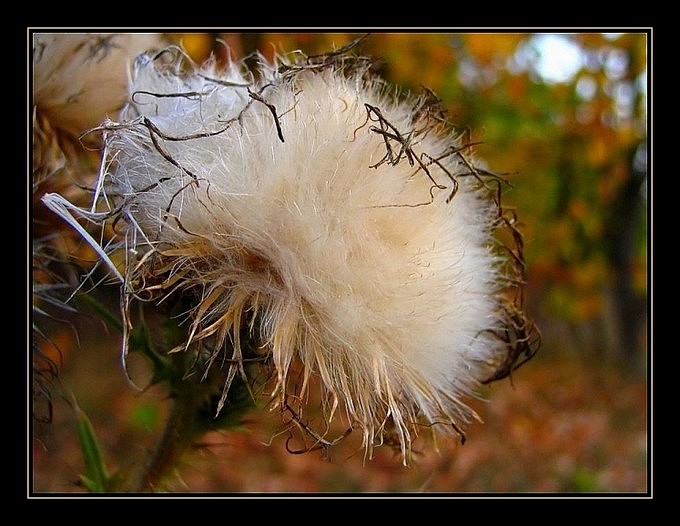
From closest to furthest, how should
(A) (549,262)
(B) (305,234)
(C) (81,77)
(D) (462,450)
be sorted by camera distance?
(B) (305,234) → (C) (81,77) → (D) (462,450) → (A) (549,262)

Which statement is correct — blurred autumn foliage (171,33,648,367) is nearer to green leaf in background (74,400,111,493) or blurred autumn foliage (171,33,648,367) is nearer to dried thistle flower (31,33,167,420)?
dried thistle flower (31,33,167,420)

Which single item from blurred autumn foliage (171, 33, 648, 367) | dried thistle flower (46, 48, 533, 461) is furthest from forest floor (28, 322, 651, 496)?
dried thistle flower (46, 48, 533, 461)

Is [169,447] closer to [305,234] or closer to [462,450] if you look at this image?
[305,234]

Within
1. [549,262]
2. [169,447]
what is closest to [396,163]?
[169,447]

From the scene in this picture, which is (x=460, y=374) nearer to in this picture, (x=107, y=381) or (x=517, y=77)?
(x=517, y=77)

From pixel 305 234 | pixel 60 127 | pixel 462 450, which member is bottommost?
pixel 462 450

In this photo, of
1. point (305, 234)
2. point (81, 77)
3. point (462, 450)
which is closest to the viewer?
point (305, 234)

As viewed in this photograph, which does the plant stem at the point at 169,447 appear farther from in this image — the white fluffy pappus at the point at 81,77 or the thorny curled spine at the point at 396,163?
the white fluffy pappus at the point at 81,77
